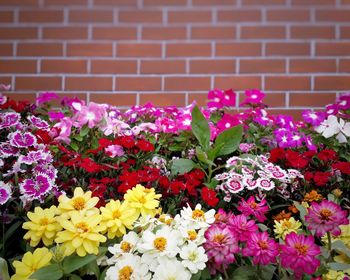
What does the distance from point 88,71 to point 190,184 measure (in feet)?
4.61

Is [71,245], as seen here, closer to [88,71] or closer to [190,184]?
[190,184]

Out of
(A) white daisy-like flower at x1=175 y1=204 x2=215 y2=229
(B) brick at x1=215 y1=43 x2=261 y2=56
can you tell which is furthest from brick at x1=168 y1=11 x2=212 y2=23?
(A) white daisy-like flower at x1=175 y1=204 x2=215 y2=229

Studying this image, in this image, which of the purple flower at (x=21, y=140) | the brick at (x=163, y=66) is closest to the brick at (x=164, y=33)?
the brick at (x=163, y=66)

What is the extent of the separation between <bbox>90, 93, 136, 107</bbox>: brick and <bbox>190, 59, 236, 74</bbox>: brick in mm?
392

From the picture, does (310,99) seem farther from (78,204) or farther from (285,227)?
(78,204)

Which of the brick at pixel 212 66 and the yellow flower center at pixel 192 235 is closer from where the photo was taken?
the yellow flower center at pixel 192 235

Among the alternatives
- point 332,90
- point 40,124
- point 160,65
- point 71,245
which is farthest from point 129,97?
point 71,245

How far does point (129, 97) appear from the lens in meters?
2.90

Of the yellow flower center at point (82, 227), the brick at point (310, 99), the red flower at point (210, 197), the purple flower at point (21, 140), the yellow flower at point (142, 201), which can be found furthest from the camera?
the brick at point (310, 99)

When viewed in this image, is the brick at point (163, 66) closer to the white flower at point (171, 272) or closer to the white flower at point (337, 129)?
the white flower at point (337, 129)

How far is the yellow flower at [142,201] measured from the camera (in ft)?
5.00

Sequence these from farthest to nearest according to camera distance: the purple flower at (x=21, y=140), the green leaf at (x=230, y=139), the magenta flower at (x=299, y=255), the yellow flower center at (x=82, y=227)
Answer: the green leaf at (x=230, y=139) < the purple flower at (x=21, y=140) < the yellow flower center at (x=82, y=227) < the magenta flower at (x=299, y=255)

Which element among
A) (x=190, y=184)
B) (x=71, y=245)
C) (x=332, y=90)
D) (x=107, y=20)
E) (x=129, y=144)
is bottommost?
(x=71, y=245)

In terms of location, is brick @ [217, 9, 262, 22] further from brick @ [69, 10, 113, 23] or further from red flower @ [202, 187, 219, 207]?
red flower @ [202, 187, 219, 207]
